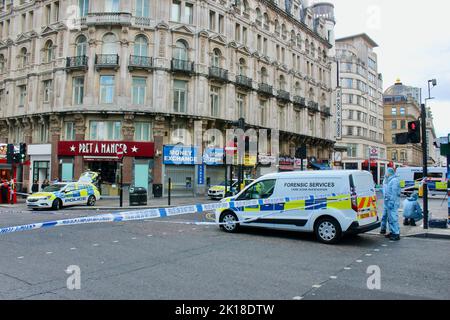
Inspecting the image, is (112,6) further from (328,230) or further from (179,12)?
(328,230)

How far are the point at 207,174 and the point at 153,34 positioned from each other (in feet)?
40.4

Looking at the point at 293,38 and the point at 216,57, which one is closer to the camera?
the point at 216,57

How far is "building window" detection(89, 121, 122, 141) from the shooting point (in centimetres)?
2850

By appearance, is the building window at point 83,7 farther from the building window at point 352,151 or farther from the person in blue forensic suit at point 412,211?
the building window at point 352,151

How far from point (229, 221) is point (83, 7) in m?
26.4

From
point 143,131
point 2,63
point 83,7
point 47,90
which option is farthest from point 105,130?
point 2,63

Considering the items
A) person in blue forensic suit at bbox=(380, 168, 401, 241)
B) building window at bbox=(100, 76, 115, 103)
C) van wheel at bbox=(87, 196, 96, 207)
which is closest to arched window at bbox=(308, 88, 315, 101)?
building window at bbox=(100, 76, 115, 103)

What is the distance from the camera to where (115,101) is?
2819 centimetres

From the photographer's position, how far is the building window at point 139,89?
28.8 metres

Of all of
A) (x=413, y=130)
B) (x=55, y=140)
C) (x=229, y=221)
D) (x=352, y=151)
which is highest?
(x=352, y=151)

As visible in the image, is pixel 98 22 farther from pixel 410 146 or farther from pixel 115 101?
pixel 410 146

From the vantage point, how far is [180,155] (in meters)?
29.4

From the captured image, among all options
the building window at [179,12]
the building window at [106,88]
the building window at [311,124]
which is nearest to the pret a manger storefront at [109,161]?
the building window at [106,88]

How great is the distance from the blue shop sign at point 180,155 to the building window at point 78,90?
26.2 feet
